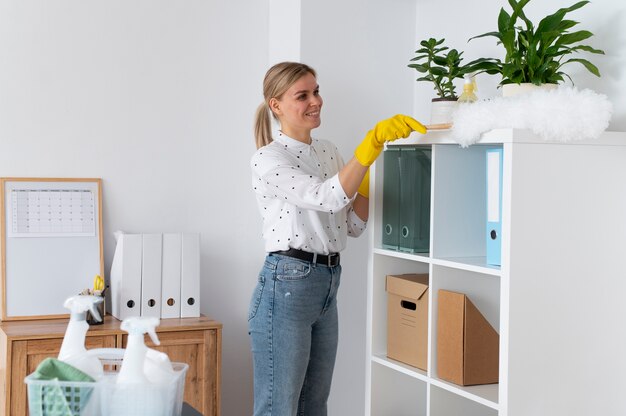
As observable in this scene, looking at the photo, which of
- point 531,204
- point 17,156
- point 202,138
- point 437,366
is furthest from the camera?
point 202,138

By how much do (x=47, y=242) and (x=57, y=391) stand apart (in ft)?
6.08

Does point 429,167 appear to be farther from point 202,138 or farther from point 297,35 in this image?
point 202,138

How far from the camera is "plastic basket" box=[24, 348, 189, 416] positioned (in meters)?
1.25

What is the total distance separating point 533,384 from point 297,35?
5.54 ft

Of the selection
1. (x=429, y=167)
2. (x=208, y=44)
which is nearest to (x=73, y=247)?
(x=208, y=44)

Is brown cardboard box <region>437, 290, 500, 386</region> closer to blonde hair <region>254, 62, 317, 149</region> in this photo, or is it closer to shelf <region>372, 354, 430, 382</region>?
shelf <region>372, 354, 430, 382</region>

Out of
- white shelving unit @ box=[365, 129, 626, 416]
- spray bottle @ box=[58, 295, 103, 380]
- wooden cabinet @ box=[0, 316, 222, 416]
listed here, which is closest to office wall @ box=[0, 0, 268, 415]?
wooden cabinet @ box=[0, 316, 222, 416]

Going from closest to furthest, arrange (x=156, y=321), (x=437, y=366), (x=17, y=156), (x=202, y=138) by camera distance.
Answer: (x=156, y=321), (x=437, y=366), (x=17, y=156), (x=202, y=138)

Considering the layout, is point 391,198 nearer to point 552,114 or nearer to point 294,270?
point 294,270

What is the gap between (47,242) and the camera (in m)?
2.99

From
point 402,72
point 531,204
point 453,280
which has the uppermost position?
point 402,72

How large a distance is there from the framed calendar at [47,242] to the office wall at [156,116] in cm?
6

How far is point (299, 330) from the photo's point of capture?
2408mm

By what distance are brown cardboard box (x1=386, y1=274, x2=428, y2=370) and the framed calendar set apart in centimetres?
117
